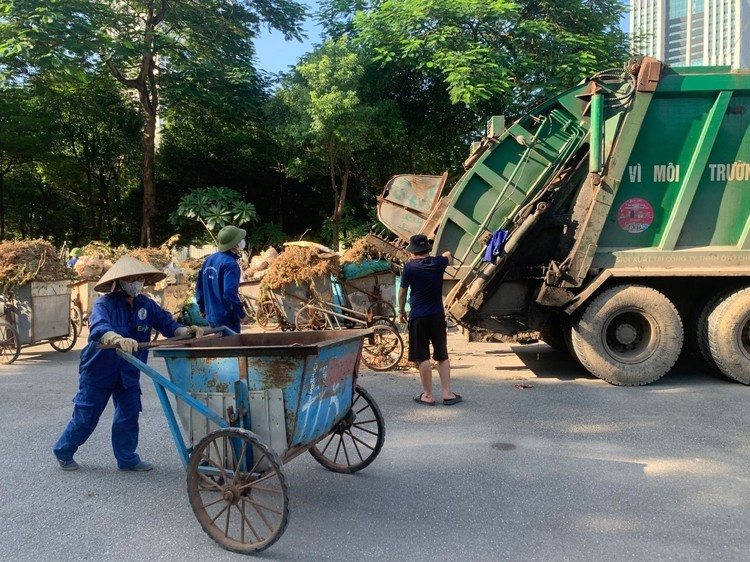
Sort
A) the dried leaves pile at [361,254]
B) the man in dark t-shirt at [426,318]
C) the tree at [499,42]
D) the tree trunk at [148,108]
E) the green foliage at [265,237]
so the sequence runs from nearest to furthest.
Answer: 1. the man in dark t-shirt at [426,318]
2. the dried leaves pile at [361,254]
3. the tree at [499,42]
4. the tree trunk at [148,108]
5. the green foliage at [265,237]

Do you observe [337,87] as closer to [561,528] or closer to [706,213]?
[706,213]

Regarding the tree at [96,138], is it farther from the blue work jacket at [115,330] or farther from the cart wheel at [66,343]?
the blue work jacket at [115,330]

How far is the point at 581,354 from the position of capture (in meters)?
6.51

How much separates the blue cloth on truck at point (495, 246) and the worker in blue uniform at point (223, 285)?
109 inches

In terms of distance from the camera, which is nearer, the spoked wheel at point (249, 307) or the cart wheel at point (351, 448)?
the cart wheel at point (351, 448)

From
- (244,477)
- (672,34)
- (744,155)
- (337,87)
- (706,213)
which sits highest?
(672,34)

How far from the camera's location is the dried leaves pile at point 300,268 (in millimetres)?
8406

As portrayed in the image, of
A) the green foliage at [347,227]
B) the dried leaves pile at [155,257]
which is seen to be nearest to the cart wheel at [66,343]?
the dried leaves pile at [155,257]

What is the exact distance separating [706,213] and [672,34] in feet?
341

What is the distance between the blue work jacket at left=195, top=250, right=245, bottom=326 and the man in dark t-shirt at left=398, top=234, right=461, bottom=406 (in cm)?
173

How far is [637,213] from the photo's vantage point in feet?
21.8

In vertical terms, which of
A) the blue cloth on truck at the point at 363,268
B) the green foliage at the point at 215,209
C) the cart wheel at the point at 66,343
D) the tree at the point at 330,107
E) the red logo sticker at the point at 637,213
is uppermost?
the tree at the point at 330,107

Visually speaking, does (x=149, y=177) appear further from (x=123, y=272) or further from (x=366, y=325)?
(x=123, y=272)

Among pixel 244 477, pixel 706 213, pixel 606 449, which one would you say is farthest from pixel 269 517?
pixel 706 213
